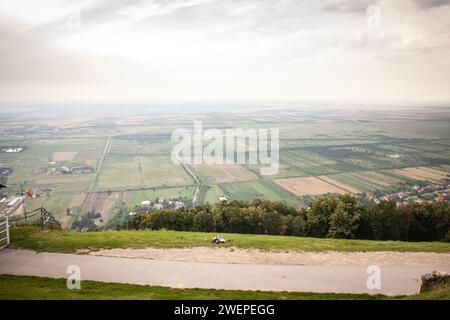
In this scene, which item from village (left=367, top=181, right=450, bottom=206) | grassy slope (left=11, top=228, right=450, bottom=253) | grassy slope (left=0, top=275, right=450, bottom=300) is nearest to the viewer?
grassy slope (left=0, top=275, right=450, bottom=300)

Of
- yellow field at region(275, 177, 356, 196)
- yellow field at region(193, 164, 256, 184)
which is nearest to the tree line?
yellow field at region(275, 177, 356, 196)

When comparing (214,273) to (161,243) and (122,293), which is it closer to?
(122,293)

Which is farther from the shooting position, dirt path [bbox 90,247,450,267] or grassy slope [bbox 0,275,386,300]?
dirt path [bbox 90,247,450,267]

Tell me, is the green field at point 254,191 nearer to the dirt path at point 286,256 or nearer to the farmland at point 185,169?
the farmland at point 185,169

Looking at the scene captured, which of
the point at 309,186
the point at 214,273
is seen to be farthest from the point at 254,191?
the point at 214,273

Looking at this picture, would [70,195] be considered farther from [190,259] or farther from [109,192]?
[190,259]

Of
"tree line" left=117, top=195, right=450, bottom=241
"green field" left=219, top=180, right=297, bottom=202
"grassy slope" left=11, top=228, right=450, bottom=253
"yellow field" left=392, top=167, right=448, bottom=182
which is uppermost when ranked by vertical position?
"grassy slope" left=11, top=228, right=450, bottom=253

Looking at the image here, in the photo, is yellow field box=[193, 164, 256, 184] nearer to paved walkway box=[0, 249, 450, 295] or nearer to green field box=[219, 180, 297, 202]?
green field box=[219, 180, 297, 202]
